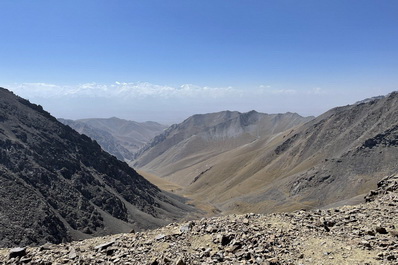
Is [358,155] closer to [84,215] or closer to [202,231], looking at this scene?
[84,215]

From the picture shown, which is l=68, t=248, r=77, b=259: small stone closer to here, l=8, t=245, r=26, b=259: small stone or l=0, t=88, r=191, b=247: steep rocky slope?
l=8, t=245, r=26, b=259: small stone

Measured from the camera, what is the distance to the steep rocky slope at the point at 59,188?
210 ft

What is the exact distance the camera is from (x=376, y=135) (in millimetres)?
135875

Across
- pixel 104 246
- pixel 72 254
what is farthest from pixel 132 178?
pixel 72 254

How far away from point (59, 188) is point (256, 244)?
78.3 m

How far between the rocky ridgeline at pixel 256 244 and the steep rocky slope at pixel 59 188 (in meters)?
44.3

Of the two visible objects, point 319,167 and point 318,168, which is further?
point 319,167

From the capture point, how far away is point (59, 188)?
84000 mm

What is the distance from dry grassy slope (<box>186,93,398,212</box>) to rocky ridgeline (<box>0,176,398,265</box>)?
9262cm

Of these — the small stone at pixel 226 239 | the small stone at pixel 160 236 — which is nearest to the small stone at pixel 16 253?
the small stone at pixel 160 236

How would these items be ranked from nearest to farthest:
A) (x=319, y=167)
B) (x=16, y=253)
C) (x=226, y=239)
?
(x=226, y=239), (x=16, y=253), (x=319, y=167)

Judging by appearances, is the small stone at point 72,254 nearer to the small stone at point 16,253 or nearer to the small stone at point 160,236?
the small stone at point 16,253

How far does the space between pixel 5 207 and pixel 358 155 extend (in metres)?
122

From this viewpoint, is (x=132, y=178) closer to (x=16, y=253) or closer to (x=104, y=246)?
(x=16, y=253)
